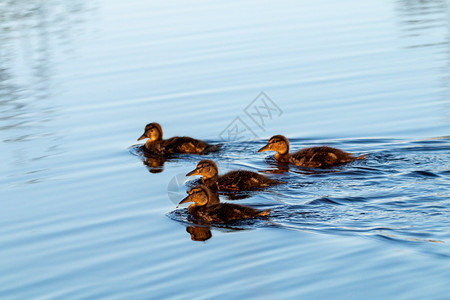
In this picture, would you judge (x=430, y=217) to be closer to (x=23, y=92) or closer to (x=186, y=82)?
(x=186, y=82)

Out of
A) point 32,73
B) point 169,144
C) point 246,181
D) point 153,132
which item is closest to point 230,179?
point 246,181

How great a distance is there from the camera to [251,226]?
7008 millimetres

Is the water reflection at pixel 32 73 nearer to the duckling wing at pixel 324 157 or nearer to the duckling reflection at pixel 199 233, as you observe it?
the duckling reflection at pixel 199 233

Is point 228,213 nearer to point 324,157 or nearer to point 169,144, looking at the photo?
point 324,157

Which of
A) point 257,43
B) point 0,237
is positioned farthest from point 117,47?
point 0,237

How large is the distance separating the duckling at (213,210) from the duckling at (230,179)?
18.6 inches

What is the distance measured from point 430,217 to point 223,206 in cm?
182

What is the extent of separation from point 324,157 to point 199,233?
2.08 m

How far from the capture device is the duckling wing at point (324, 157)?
862 cm

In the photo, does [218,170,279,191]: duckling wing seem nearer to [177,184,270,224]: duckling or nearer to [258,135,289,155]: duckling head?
[177,184,270,224]: duckling

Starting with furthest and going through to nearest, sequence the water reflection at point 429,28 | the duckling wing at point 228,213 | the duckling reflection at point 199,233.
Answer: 1. the water reflection at point 429,28
2. the duckling wing at point 228,213
3. the duckling reflection at point 199,233

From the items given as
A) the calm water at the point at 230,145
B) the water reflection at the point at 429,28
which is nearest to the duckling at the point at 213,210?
the calm water at the point at 230,145

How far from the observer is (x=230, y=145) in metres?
9.88

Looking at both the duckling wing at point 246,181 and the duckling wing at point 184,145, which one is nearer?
the duckling wing at point 246,181
